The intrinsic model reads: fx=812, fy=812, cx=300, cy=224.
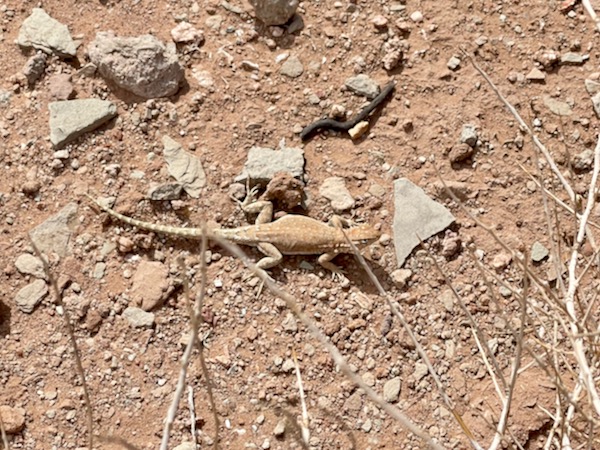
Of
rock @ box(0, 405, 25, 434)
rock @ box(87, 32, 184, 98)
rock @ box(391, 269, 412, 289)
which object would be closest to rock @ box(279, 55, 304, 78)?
rock @ box(87, 32, 184, 98)

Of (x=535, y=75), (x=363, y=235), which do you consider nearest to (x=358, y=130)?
(x=363, y=235)

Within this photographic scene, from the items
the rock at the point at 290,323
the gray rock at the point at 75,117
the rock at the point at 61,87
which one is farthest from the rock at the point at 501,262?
the rock at the point at 61,87

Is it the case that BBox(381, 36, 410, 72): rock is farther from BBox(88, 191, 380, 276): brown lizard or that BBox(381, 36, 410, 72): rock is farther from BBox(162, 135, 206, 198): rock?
BBox(162, 135, 206, 198): rock

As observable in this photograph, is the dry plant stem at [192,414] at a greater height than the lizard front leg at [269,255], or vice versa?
the lizard front leg at [269,255]

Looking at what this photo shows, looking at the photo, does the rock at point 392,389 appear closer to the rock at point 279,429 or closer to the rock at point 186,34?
the rock at point 279,429

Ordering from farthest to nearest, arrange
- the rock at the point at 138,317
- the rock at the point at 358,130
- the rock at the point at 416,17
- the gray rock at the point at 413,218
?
the rock at the point at 416,17 < the rock at the point at 358,130 < the gray rock at the point at 413,218 < the rock at the point at 138,317

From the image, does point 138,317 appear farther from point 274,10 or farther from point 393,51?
point 393,51

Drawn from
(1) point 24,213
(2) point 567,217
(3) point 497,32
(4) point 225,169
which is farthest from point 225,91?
(2) point 567,217
